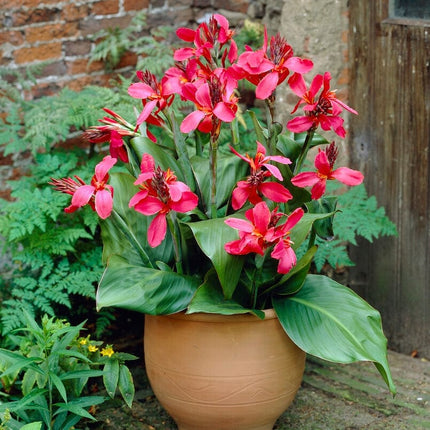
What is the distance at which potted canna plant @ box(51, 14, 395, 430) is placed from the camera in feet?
7.18

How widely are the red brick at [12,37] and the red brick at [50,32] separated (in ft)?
0.11

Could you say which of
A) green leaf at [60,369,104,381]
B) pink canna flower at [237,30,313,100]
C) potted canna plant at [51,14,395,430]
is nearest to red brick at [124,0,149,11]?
potted canna plant at [51,14,395,430]

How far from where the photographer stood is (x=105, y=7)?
3555 millimetres

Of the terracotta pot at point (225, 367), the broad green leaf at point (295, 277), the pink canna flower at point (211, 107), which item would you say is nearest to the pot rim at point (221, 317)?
the terracotta pot at point (225, 367)

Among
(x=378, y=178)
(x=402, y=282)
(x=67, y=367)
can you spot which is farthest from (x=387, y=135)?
(x=67, y=367)

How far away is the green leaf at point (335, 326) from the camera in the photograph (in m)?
2.27

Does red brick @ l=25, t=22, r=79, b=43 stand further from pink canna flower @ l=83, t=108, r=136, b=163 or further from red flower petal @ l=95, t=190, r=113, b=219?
red flower petal @ l=95, t=190, r=113, b=219

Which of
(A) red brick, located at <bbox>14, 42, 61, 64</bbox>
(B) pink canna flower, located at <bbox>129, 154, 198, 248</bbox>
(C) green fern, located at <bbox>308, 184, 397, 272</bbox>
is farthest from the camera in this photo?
(A) red brick, located at <bbox>14, 42, 61, 64</bbox>

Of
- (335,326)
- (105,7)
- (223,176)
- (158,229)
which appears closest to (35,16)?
(105,7)

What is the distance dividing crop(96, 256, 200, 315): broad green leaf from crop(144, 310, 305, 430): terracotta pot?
79 mm

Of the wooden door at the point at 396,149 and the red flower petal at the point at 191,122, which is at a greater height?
the red flower petal at the point at 191,122

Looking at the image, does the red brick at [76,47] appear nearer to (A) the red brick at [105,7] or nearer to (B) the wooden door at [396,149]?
(A) the red brick at [105,7]

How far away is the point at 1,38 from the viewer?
10.6ft

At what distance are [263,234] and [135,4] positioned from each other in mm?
1902
